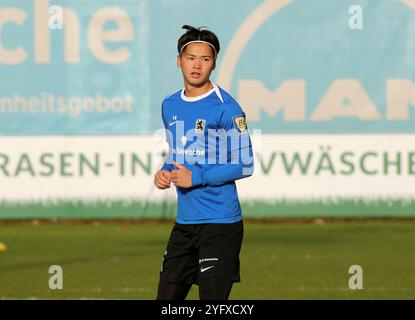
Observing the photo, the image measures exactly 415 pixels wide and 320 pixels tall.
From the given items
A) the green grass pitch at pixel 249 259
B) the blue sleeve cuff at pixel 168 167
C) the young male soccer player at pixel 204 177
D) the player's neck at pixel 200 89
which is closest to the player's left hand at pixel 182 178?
the young male soccer player at pixel 204 177

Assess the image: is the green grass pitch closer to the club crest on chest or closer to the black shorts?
the black shorts

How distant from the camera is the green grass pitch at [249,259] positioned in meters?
11.8

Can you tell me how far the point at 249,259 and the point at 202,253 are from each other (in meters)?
6.26

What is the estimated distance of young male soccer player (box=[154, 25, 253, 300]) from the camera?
7875 millimetres

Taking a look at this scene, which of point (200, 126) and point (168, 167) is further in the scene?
point (168, 167)

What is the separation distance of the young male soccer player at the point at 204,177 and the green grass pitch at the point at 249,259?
11.2 ft

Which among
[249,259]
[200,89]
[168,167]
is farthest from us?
[249,259]

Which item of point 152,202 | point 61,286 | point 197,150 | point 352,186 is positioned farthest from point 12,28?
point 197,150

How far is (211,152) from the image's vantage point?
26.2 feet

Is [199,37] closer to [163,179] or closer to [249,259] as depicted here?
[163,179]

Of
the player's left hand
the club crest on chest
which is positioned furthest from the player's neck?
the player's left hand

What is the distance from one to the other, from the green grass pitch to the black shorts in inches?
134

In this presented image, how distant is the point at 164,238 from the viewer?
16266 millimetres

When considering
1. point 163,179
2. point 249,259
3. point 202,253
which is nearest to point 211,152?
point 163,179
